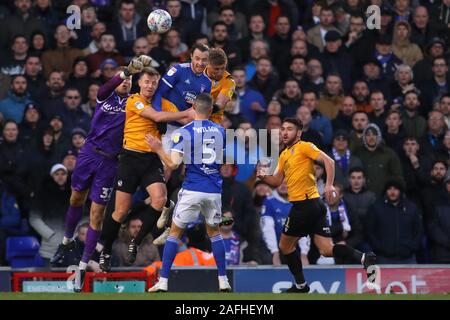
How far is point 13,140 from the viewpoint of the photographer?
73.3 feet

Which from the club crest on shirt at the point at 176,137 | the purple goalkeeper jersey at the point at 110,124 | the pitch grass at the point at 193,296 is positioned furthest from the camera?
the purple goalkeeper jersey at the point at 110,124

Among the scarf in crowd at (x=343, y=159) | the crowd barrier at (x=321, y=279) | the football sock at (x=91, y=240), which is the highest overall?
the scarf in crowd at (x=343, y=159)

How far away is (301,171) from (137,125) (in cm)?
220

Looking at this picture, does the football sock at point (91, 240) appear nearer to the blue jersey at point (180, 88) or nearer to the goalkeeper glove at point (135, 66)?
the blue jersey at point (180, 88)

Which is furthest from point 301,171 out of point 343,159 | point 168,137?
point 343,159

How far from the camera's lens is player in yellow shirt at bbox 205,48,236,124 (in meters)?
18.0

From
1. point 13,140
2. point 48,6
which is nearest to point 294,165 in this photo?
point 13,140

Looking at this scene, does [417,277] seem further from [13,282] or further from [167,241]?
[13,282]

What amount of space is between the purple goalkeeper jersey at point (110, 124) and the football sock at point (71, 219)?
0.96 meters

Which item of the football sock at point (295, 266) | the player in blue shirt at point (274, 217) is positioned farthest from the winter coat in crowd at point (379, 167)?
the football sock at point (295, 266)

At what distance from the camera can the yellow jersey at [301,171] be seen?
18219 millimetres

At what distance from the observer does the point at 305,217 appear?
18.2m

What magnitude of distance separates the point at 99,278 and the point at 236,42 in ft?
22.6

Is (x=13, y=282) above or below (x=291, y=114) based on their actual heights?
below
